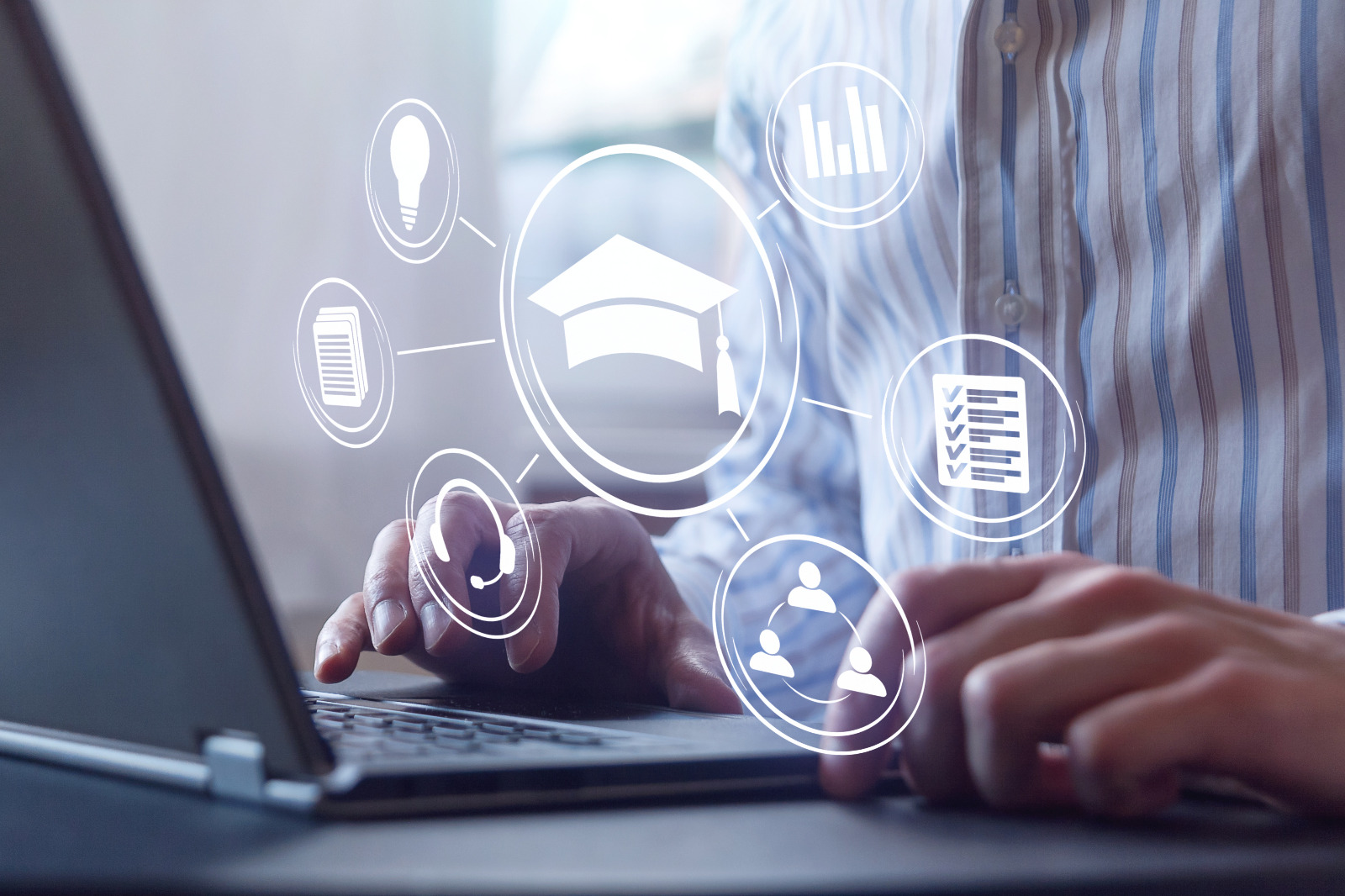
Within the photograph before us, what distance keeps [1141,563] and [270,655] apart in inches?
11.1

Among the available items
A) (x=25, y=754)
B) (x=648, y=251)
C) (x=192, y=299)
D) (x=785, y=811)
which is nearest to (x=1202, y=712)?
(x=785, y=811)

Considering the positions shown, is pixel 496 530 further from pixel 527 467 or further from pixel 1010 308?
pixel 1010 308

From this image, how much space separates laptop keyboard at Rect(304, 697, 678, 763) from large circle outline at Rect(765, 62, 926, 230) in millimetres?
172

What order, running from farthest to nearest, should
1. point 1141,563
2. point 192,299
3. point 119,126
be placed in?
1. point 119,126
2. point 192,299
3. point 1141,563

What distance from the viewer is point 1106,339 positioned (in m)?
0.30

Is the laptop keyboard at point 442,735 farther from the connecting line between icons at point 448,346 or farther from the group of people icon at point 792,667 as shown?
the connecting line between icons at point 448,346

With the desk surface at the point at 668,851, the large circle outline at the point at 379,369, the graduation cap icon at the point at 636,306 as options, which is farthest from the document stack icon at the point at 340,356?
the desk surface at the point at 668,851

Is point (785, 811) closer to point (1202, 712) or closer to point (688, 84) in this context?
point (1202, 712)

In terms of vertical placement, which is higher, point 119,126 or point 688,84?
point 119,126

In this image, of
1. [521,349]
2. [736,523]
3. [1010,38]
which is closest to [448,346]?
[521,349]

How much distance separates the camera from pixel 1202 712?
22 centimetres

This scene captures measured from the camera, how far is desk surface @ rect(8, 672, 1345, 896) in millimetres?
167

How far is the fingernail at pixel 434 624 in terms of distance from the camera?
403 mm
